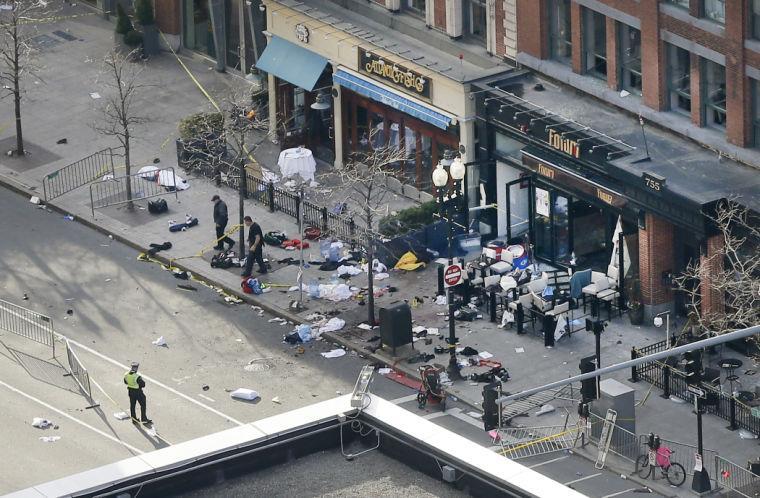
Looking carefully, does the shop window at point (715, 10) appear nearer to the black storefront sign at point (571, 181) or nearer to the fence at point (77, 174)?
the black storefront sign at point (571, 181)

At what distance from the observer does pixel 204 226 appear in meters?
61.6

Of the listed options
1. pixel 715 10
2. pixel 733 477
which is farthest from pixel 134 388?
pixel 715 10

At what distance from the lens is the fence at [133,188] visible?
63.6 meters

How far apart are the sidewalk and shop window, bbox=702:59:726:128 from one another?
5.83 m

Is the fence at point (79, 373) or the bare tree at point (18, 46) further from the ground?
the bare tree at point (18, 46)

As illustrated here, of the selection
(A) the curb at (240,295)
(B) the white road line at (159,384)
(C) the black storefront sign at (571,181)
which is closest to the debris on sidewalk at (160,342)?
(B) the white road line at (159,384)

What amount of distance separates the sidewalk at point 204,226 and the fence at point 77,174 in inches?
15.3

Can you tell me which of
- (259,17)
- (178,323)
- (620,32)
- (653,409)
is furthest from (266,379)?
(259,17)

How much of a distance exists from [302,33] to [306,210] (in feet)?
20.1

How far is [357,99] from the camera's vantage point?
2495 inches

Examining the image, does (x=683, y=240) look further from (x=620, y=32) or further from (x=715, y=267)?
(x=620, y=32)

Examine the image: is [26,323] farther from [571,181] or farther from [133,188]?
[571,181]

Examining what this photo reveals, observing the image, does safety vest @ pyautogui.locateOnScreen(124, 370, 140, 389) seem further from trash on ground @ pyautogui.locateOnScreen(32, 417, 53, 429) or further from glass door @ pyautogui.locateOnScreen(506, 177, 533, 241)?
glass door @ pyautogui.locateOnScreen(506, 177, 533, 241)

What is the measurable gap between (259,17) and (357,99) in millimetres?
7357
